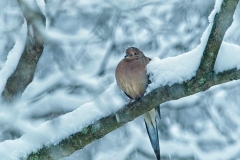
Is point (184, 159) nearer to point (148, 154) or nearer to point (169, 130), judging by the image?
point (148, 154)

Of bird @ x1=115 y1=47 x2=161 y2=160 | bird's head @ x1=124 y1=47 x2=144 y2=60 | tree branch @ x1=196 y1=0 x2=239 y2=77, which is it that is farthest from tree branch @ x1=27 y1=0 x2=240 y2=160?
Result: bird's head @ x1=124 y1=47 x2=144 y2=60

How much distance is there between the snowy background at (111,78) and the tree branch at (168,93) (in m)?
0.05

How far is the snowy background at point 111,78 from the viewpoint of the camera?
10.5 feet

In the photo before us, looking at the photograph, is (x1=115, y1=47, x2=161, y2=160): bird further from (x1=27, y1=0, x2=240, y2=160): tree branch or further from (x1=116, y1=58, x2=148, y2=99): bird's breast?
(x1=27, y1=0, x2=240, y2=160): tree branch

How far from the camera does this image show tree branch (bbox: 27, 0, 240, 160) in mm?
2852

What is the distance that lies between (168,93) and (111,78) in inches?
84.8

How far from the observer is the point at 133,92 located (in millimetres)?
4031

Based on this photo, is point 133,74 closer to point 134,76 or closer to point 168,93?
point 134,76

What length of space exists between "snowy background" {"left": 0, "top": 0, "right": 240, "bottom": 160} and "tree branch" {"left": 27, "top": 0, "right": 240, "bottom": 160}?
5 centimetres

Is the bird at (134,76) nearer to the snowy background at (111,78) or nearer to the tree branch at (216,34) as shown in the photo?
the snowy background at (111,78)

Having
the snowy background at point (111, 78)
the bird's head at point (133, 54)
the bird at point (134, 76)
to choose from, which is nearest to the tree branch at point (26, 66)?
the snowy background at point (111, 78)

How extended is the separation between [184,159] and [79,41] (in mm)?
1828

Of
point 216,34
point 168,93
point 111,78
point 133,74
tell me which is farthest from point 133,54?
point 216,34

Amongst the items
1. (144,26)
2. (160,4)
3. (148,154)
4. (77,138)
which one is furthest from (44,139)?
(160,4)
